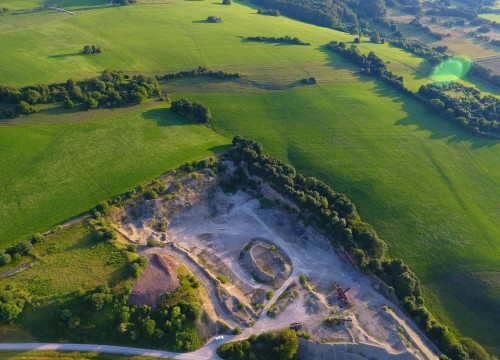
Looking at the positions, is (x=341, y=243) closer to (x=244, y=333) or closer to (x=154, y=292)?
(x=244, y=333)

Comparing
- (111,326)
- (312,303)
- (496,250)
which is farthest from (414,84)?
(111,326)

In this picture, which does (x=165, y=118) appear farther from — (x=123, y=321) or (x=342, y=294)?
(x=342, y=294)

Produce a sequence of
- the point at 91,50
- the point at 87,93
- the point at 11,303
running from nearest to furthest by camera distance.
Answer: the point at 11,303 < the point at 87,93 < the point at 91,50

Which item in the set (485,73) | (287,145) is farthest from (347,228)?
(485,73)

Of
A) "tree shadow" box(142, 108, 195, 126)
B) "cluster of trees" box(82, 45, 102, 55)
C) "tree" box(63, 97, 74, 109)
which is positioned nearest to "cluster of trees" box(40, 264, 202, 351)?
"tree shadow" box(142, 108, 195, 126)

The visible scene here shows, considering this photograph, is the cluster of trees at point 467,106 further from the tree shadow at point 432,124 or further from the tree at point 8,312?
the tree at point 8,312

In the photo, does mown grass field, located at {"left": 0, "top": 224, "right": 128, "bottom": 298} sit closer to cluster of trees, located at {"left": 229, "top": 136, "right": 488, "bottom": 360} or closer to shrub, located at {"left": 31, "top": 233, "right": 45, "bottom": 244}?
shrub, located at {"left": 31, "top": 233, "right": 45, "bottom": 244}
